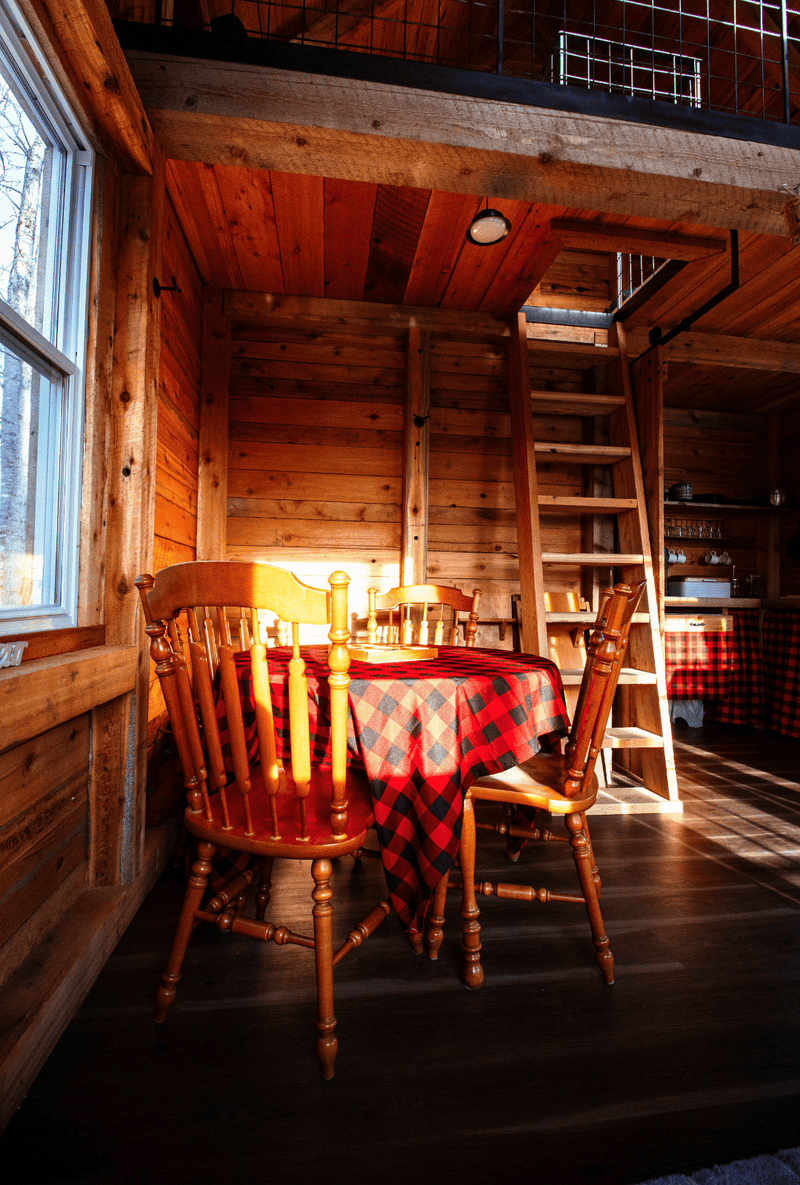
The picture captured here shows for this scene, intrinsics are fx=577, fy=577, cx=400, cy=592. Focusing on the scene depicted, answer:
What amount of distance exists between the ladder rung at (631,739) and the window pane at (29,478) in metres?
2.26

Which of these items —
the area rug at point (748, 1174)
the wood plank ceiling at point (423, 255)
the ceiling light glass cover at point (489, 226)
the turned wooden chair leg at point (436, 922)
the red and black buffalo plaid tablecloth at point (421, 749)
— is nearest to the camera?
the area rug at point (748, 1174)

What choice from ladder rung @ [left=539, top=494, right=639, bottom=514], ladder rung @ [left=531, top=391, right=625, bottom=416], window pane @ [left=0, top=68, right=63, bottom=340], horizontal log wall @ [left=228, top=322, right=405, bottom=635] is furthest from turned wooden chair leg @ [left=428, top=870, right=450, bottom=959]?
ladder rung @ [left=531, top=391, right=625, bottom=416]

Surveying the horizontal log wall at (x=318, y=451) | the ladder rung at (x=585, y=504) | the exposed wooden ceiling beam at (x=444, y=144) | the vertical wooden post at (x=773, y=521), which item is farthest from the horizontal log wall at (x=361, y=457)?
the vertical wooden post at (x=773, y=521)

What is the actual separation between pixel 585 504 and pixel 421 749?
200 cm

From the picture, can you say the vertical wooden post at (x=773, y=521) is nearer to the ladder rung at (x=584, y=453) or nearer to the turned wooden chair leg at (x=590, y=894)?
the ladder rung at (x=584, y=453)

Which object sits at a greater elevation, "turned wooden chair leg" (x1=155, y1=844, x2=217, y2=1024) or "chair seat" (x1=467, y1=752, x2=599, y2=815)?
"chair seat" (x1=467, y1=752, x2=599, y2=815)

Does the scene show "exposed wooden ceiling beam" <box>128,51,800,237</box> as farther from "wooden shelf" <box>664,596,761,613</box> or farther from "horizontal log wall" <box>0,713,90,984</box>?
"wooden shelf" <box>664,596,761,613</box>

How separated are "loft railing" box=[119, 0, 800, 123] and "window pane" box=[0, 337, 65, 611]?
1534 millimetres

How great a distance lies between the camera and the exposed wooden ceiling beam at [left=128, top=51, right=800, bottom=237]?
Answer: 67.8 inches

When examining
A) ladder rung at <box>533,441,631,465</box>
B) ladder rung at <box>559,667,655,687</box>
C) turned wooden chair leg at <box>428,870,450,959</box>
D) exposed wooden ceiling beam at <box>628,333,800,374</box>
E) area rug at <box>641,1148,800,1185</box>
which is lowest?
area rug at <box>641,1148,800,1185</box>

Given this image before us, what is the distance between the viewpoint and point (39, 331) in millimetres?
1363

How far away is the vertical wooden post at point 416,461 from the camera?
10.3 ft

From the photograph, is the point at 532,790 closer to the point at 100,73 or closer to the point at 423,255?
the point at 100,73

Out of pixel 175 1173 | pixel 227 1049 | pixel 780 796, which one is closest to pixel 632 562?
pixel 780 796
